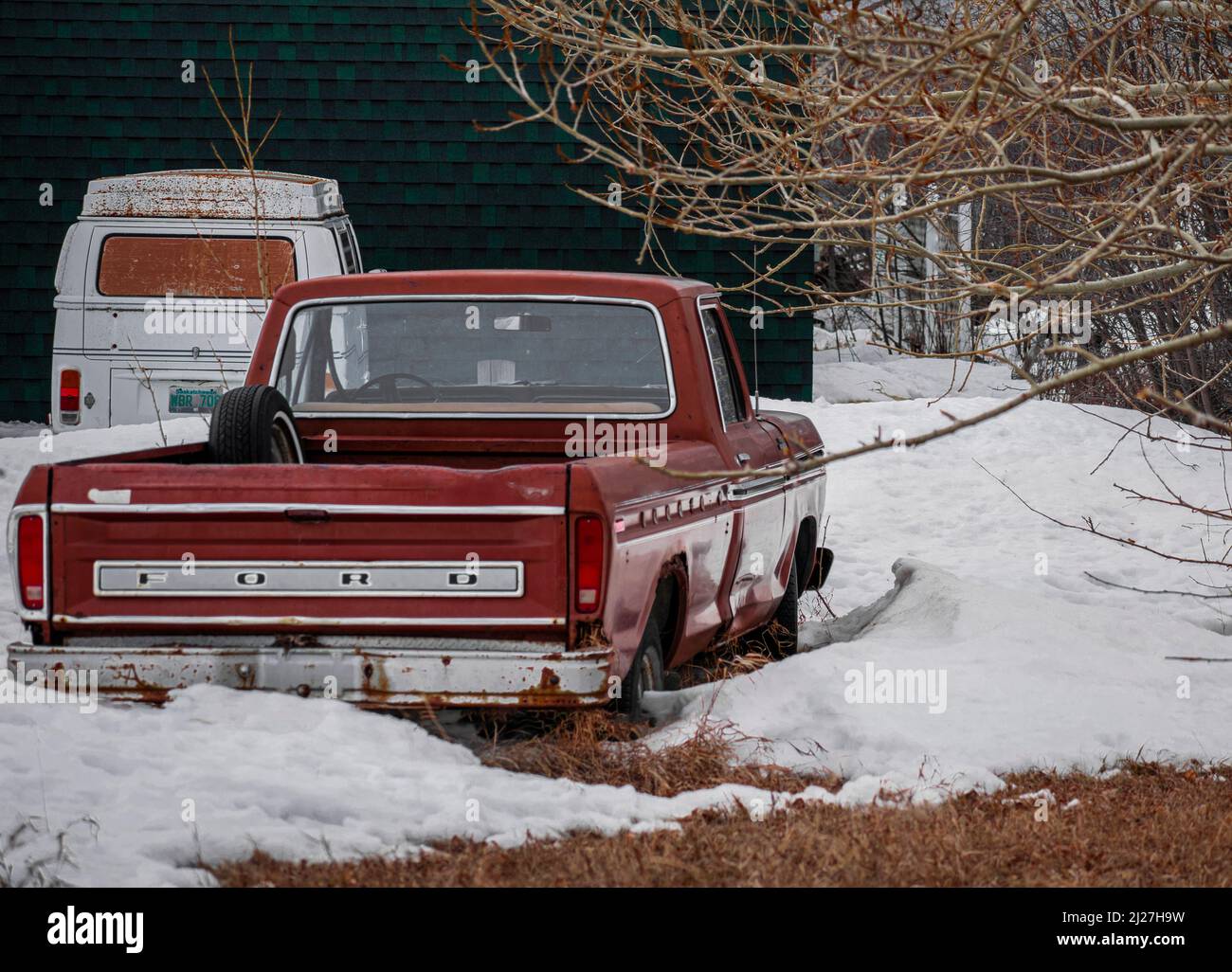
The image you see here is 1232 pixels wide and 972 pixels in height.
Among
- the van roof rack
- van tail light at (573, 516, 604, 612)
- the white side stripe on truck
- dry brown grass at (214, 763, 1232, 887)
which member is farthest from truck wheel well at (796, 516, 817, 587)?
the van roof rack

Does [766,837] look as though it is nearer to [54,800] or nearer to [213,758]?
[213,758]

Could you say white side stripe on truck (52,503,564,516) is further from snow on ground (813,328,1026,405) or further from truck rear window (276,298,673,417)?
snow on ground (813,328,1026,405)

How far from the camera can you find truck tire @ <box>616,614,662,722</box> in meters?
5.43

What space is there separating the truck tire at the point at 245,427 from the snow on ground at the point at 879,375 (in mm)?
12631

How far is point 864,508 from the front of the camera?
12.5 m

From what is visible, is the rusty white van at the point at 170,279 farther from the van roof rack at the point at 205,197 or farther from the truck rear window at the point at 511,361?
the truck rear window at the point at 511,361

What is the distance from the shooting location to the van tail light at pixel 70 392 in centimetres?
1173

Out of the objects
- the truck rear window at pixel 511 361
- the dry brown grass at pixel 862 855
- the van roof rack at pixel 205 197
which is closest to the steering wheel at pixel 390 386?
the truck rear window at pixel 511 361

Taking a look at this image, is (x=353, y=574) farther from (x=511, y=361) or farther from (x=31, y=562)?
(x=511, y=361)

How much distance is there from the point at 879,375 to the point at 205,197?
1072cm

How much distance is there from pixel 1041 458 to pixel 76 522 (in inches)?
386

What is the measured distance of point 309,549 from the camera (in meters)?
4.99

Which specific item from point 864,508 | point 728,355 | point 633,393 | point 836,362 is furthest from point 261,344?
point 836,362

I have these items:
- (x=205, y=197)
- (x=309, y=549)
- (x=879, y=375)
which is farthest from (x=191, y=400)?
(x=879, y=375)
